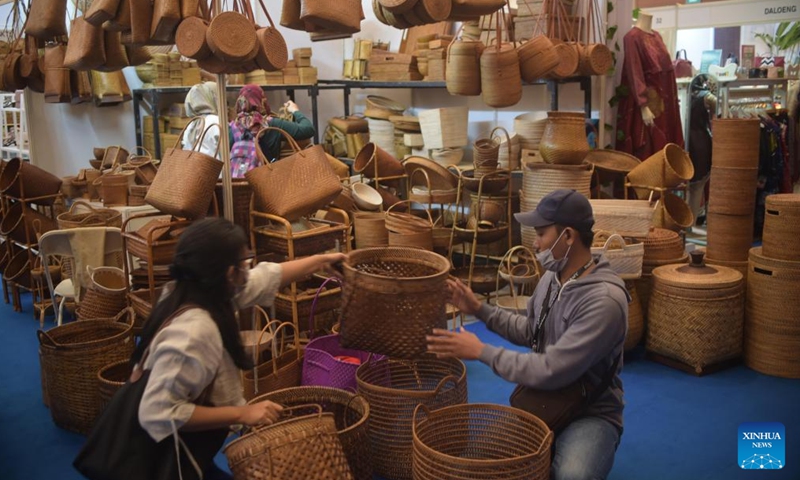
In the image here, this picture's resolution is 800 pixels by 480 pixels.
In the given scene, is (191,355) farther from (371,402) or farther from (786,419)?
(786,419)

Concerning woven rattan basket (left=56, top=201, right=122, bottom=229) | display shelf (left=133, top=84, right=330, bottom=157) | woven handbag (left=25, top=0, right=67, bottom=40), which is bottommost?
woven rattan basket (left=56, top=201, right=122, bottom=229)

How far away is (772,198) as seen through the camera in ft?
15.3

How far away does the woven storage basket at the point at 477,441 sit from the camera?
100 inches

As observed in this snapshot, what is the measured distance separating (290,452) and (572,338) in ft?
3.39

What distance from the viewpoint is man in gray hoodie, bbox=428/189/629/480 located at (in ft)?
8.63

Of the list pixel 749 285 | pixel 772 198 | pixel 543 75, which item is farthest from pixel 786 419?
pixel 543 75

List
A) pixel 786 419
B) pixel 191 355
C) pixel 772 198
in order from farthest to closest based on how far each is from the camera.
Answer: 1. pixel 772 198
2. pixel 786 419
3. pixel 191 355

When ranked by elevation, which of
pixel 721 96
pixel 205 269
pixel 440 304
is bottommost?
pixel 440 304

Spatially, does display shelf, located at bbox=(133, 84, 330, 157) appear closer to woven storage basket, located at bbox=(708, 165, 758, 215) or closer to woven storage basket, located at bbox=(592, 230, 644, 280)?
woven storage basket, located at bbox=(592, 230, 644, 280)

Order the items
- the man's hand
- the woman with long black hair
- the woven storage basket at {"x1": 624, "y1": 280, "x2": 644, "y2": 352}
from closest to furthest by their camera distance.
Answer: the woman with long black hair → the man's hand → the woven storage basket at {"x1": 624, "y1": 280, "x2": 644, "y2": 352}

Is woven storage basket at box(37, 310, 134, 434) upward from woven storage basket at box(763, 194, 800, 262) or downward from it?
downward

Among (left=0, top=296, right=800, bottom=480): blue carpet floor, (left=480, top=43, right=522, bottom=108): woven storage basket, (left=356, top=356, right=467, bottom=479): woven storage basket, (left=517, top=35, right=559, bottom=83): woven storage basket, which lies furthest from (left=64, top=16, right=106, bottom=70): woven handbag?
(left=517, top=35, right=559, bottom=83): woven storage basket

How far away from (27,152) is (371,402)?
7.48 metres

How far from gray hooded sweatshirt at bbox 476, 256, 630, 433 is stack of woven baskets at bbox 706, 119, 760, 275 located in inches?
105
